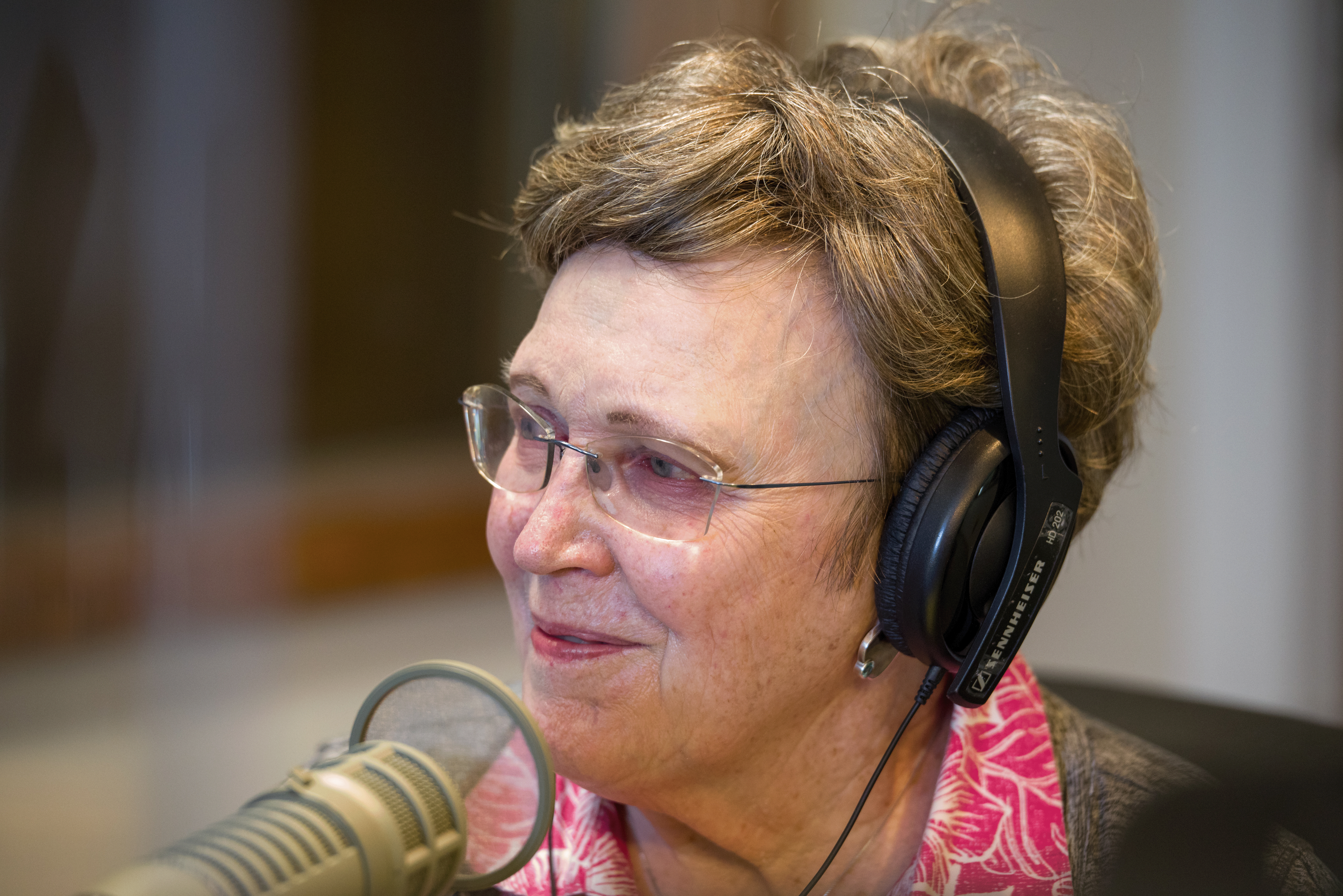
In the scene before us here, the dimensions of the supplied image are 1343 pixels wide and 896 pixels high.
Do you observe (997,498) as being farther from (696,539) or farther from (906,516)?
(696,539)

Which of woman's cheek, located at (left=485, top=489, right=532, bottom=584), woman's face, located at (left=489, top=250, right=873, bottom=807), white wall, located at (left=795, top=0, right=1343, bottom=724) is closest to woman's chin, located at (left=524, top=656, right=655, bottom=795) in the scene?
woman's face, located at (left=489, top=250, right=873, bottom=807)

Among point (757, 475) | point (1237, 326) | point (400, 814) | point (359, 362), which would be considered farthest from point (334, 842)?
point (1237, 326)

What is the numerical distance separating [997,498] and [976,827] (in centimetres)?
32

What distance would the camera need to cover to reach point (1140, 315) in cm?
108

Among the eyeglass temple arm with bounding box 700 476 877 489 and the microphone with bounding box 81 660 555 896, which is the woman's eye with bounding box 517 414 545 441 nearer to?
the eyeglass temple arm with bounding box 700 476 877 489

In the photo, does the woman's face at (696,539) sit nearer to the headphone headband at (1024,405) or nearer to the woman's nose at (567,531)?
the woman's nose at (567,531)

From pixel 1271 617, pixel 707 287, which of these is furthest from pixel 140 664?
pixel 1271 617

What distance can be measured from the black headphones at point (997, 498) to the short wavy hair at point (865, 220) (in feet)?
0.11

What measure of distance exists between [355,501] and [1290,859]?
6.84 feet

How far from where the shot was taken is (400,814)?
0.64 metres

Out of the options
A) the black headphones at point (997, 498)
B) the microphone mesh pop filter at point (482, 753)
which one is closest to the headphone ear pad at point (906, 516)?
the black headphones at point (997, 498)

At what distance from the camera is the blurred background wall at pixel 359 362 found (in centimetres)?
151

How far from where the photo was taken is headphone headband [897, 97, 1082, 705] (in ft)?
2.93

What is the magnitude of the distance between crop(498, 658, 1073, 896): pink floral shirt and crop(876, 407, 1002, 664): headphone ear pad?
6.8 inches
